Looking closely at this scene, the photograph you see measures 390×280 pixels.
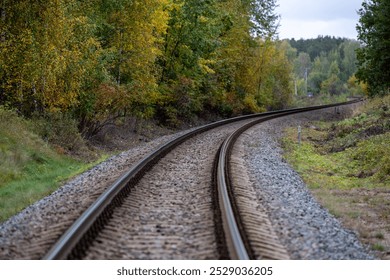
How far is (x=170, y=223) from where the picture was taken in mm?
7438

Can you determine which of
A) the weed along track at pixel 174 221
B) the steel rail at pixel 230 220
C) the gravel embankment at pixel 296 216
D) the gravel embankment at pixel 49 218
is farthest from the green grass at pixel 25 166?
the gravel embankment at pixel 296 216

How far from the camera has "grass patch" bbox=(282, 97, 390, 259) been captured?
8.70 metres

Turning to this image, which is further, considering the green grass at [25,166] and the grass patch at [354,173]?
the green grass at [25,166]

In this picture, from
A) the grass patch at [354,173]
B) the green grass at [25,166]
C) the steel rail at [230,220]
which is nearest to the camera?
the steel rail at [230,220]

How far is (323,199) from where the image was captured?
396 inches

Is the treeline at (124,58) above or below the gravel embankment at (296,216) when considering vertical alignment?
above

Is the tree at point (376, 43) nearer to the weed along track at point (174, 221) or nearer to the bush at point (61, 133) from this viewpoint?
the bush at point (61, 133)

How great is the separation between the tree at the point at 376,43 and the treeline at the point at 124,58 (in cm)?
918

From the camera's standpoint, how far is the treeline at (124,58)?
50.5ft

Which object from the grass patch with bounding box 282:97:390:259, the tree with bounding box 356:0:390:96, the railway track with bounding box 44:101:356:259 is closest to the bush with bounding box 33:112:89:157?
the railway track with bounding box 44:101:356:259

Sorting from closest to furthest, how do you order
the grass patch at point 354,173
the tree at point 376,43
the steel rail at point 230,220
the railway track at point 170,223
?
the steel rail at point 230,220 < the railway track at point 170,223 < the grass patch at point 354,173 < the tree at point 376,43

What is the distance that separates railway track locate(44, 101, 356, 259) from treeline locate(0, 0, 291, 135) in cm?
668

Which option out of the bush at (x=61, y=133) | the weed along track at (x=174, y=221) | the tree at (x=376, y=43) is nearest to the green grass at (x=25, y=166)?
the bush at (x=61, y=133)

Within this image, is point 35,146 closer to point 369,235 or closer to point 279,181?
point 279,181
